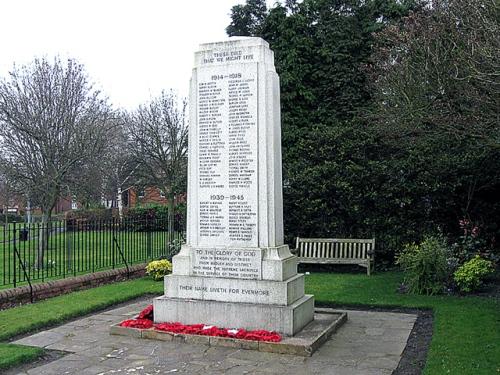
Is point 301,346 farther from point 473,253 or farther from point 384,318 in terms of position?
point 473,253

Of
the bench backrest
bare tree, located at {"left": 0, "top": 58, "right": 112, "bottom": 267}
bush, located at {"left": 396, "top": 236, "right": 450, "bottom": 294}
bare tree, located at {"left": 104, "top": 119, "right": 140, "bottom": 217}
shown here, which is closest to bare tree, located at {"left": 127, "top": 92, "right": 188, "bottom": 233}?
bare tree, located at {"left": 104, "top": 119, "right": 140, "bottom": 217}

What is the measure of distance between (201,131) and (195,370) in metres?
3.56

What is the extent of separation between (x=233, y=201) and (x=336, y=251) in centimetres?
717

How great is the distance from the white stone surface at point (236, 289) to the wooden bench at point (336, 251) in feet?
20.0

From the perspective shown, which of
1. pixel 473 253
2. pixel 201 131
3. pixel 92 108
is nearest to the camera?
pixel 201 131

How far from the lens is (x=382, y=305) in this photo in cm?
979

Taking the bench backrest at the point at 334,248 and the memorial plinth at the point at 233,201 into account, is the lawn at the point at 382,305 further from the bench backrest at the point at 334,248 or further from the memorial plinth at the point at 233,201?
the memorial plinth at the point at 233,201

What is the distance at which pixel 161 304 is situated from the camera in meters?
7.96

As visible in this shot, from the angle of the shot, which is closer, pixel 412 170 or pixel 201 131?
pixel 201 131

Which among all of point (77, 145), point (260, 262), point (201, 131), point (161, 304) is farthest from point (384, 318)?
point (77, 145)

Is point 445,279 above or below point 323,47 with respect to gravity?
below

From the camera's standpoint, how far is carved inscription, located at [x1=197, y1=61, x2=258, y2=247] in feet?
25.7

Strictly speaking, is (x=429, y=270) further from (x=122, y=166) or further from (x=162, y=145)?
(x=122, y=166)

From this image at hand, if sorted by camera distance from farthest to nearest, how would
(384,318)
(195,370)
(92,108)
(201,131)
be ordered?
(92,108) < (384,318) < (201,131) < (195,370)
